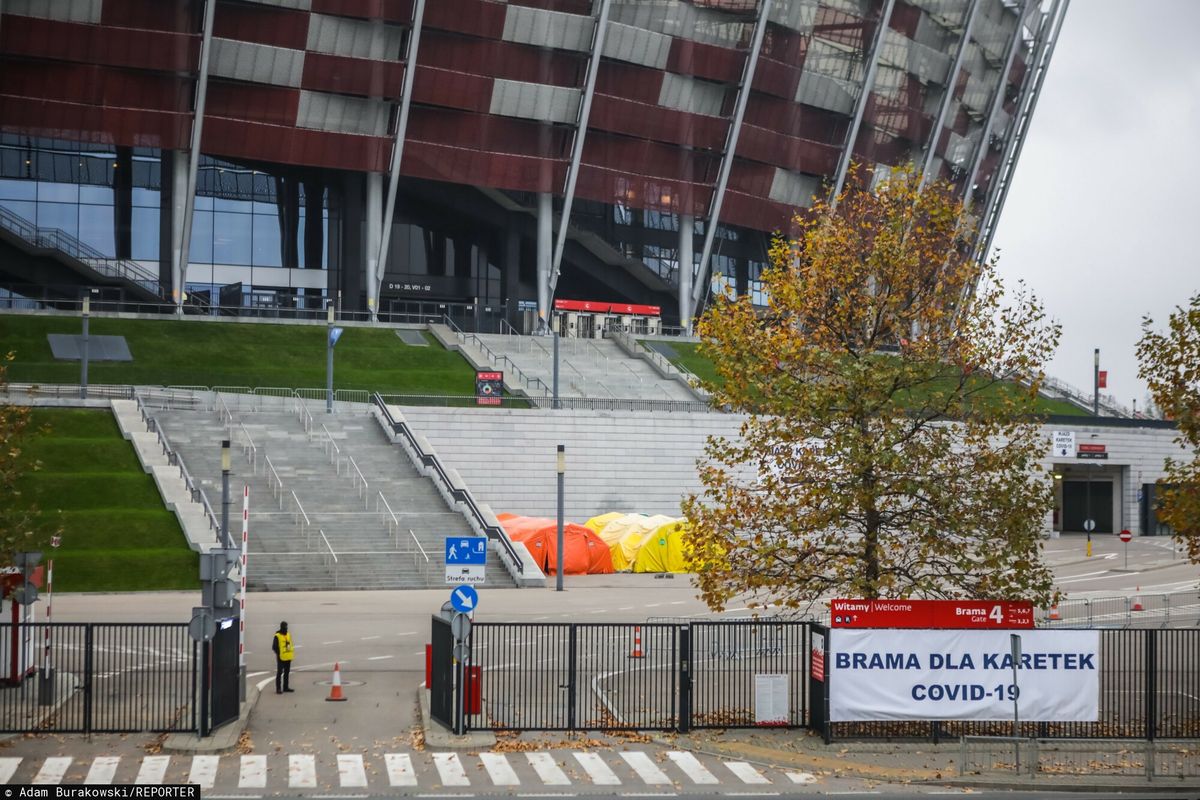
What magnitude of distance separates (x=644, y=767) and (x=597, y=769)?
645 millimetres

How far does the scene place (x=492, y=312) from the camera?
8338 centimetres

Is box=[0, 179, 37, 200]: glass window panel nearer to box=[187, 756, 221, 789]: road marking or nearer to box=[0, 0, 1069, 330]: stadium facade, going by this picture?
box=[0, 0, 1069, 330]: stadium facade

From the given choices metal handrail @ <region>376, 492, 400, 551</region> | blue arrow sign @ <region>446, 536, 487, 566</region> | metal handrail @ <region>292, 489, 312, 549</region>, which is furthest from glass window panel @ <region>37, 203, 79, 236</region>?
blue arrow sign @ <region>446, 536, 487, 566</region>

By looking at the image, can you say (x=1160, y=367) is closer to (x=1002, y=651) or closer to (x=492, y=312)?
(x=1002, y=651)

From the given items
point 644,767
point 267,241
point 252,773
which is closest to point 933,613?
point 644,767

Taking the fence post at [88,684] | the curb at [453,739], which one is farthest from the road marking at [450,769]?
the fence post at [88,684]

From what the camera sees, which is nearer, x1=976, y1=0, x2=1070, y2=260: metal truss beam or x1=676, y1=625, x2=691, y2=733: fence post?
x1=676, y1=625, x2=691, y2=733: fence post

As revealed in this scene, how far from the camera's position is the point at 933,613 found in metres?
19.8

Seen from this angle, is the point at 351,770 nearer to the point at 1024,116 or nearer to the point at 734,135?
the point at 734,135

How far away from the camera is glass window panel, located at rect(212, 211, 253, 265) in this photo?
79125 millimetres

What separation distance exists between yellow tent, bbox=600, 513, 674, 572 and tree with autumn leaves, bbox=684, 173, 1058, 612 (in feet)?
84.0

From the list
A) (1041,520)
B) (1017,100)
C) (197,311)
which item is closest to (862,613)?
(1041,520)

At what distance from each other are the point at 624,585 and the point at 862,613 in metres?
23.2

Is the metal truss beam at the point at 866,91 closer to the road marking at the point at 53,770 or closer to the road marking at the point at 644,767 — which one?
the road marking at the point at 644,767
